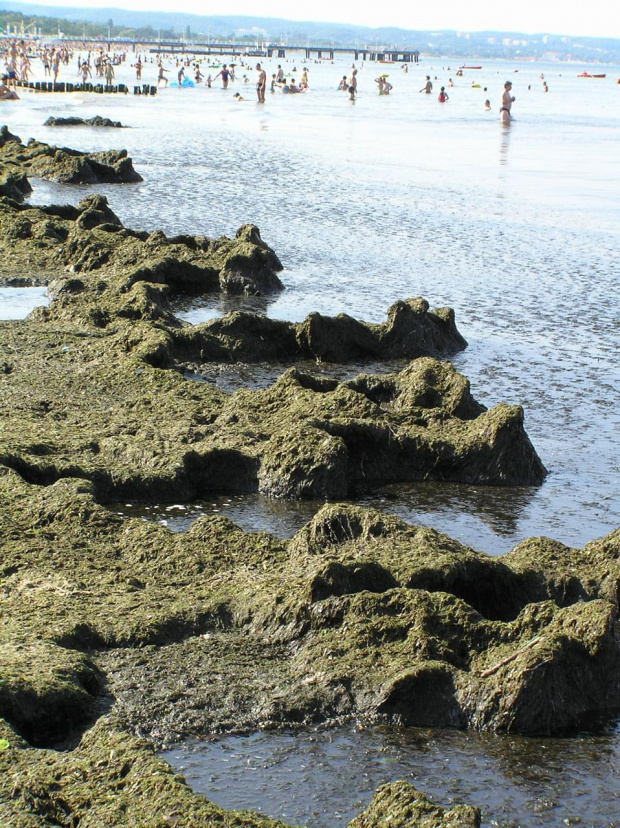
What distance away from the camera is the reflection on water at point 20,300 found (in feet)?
51.5

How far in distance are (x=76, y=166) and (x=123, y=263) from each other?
13615mm

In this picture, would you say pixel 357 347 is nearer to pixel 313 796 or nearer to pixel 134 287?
pixel 134 287

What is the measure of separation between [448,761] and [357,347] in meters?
9.23

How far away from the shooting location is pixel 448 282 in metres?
19.4

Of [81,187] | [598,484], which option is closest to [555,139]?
[81,187]

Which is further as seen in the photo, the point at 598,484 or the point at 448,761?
the point at 598,484

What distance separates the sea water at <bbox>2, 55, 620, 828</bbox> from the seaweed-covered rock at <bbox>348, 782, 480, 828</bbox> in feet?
1.67

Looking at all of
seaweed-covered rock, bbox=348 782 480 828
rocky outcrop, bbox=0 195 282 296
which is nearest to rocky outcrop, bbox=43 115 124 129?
rocky outcrop, bbox=0 195 282 296

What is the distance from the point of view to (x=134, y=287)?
618 inches

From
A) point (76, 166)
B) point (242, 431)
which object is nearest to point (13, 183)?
point (76, 166)

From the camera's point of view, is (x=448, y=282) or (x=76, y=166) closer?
(x=448, y=282)

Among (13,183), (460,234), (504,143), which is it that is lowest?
(460,234)

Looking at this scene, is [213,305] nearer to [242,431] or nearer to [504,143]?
[242,431]

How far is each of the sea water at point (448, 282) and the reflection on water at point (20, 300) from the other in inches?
88.6
